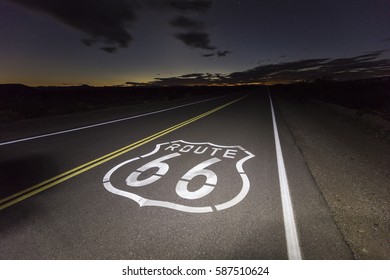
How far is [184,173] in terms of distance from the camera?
4770 mm

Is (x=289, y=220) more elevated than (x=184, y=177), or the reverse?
(x=184, y=177)

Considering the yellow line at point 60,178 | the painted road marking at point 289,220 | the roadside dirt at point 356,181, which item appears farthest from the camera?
the yellow line at point 60,178

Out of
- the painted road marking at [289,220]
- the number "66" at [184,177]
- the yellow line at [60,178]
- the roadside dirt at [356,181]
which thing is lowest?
the roadside dirt at [356,181]

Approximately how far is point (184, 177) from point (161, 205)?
3.50 ft

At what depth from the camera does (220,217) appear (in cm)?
330

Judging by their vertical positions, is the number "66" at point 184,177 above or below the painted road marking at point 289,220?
above

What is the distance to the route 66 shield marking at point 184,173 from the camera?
3711 millimetres

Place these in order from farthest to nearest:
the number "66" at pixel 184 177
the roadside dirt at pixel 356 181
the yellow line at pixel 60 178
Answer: the number "66" at pixel 184 177, the yellow line at pixel 60 178, the roadside dirt at pixel 356 181

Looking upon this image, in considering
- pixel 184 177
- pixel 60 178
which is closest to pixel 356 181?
pixel 184 177

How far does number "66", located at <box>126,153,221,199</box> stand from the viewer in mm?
3979

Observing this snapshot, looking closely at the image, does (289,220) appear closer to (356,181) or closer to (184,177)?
(184,177)

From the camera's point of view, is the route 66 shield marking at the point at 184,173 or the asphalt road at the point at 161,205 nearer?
the asphalt road at the point at 161,205

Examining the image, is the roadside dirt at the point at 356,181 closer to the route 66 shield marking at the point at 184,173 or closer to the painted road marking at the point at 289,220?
the painted road marking at the point at 289,220

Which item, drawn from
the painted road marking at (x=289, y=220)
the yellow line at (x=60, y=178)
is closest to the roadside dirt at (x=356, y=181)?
the painted road marking at (x=289, y=220)
